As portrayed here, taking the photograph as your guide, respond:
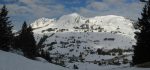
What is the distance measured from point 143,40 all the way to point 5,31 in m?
34.5

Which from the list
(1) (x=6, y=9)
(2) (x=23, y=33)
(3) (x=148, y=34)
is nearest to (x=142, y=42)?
(3) (x=148, y=34)

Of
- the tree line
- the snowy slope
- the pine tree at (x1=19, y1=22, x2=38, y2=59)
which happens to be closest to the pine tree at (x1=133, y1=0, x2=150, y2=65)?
the tree line

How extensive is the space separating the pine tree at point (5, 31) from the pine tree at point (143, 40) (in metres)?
25.9

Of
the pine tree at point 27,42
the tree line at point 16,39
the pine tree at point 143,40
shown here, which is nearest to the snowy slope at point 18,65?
the pine tree at point 143,40

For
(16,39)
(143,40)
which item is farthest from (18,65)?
(16,39)

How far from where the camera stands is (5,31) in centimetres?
7962

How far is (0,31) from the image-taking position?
3034 inches

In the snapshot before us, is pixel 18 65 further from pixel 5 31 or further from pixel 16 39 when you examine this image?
pixel 16 39

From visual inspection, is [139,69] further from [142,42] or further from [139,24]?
[139,24]

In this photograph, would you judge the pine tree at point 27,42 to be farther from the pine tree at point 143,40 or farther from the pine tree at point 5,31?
the pine tree at point 143,40

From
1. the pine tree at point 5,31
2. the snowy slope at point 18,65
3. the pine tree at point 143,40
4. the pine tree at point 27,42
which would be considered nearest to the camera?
the snowy slope at point 18,65

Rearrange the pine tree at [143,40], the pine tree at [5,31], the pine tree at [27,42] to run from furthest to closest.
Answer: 1. the pine tree at [27,42]
2. the pine tree at [5,31]
3. the pine tree at [143,40]

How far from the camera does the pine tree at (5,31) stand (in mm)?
71950

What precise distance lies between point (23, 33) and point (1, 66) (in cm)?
7768
